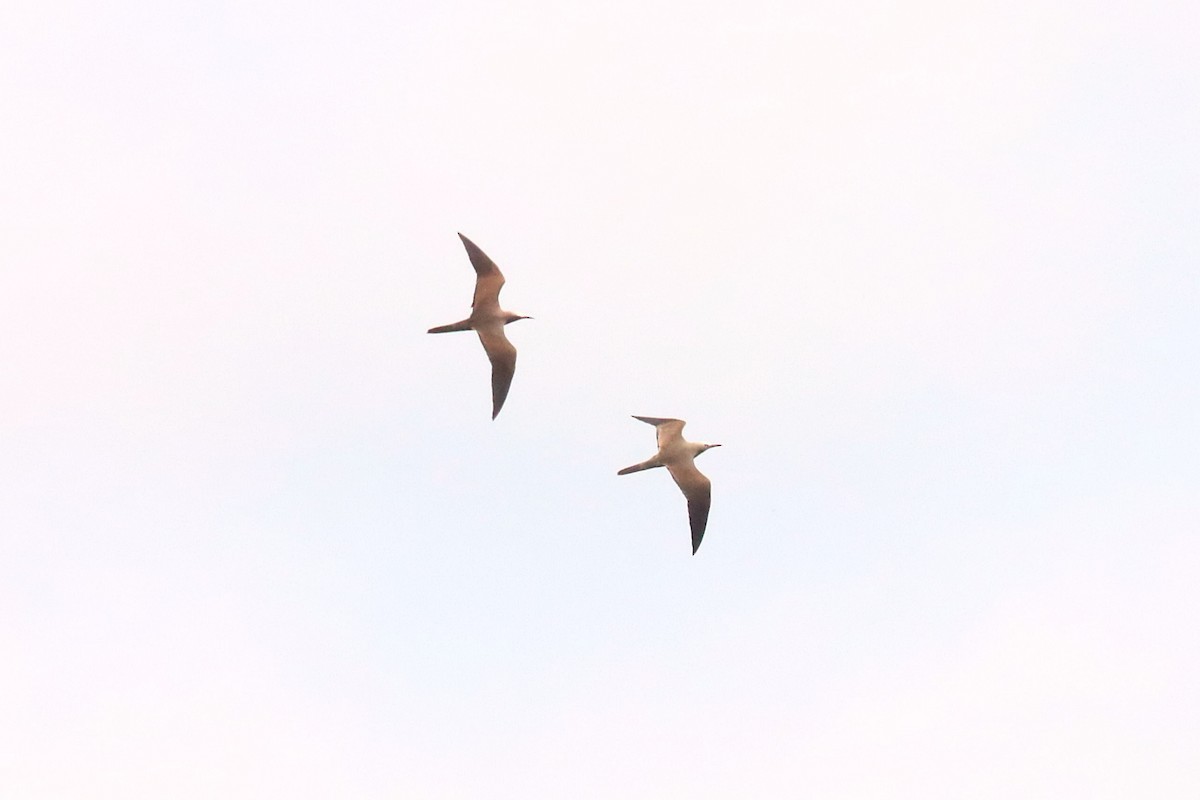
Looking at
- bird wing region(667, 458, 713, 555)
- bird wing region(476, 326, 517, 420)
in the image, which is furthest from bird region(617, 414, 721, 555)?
bird wing region(476, 326, 517, 420)

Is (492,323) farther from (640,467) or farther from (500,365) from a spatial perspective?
(640,467)

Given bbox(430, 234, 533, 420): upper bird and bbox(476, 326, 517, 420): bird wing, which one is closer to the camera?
bbox(430, 234, 533, 420): upper bird

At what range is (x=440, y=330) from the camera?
2554 inches

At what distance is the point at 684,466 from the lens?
217ft

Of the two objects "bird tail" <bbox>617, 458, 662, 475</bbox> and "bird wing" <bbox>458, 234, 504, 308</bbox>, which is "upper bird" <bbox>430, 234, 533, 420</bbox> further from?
"bird tail" <bbox>617, 458, 662, 475</bbox>

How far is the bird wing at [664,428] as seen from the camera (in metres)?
65.3

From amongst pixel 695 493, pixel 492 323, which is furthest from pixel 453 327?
pixel 695 493

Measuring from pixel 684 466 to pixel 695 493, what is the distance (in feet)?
3.32

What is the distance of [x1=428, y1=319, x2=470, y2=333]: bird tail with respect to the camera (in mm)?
64831

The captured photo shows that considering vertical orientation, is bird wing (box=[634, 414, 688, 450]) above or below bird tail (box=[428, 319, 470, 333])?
below

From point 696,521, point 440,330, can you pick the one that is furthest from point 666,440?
point 440,330

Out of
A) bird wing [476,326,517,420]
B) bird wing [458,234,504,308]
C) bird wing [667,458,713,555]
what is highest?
bird wing [458,234,504,308]

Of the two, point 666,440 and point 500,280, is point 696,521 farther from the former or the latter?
point 500,280

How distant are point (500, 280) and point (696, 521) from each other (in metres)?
9.18
